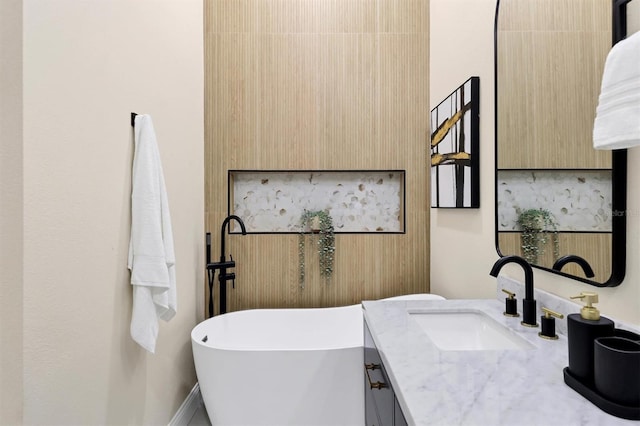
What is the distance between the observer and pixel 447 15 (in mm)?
2131

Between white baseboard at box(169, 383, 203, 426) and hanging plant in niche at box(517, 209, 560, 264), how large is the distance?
2002mm

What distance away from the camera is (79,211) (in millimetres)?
1111

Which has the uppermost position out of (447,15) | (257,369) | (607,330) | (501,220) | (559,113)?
(447,15)

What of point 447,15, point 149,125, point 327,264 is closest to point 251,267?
point 327,264

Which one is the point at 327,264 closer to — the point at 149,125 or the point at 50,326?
the point at 149,125

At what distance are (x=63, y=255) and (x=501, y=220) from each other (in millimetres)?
1652

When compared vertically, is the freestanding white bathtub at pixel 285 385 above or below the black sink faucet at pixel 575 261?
below

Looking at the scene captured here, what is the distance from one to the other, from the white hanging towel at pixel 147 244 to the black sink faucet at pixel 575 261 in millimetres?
1448

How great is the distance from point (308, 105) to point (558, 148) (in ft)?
5.78

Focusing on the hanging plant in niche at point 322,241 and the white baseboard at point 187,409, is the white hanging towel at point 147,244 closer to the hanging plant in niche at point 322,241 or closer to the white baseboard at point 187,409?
the white baseboard at point 187,409

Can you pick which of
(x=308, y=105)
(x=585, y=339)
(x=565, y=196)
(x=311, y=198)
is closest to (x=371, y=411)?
(x=585, y=339)

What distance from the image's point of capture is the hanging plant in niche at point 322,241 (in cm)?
244

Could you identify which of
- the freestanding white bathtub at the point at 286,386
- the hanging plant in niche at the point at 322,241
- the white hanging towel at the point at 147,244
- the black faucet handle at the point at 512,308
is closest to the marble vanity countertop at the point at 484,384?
the black faucet handle at the point at 512,308

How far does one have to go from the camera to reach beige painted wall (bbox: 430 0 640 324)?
83 centimetres
